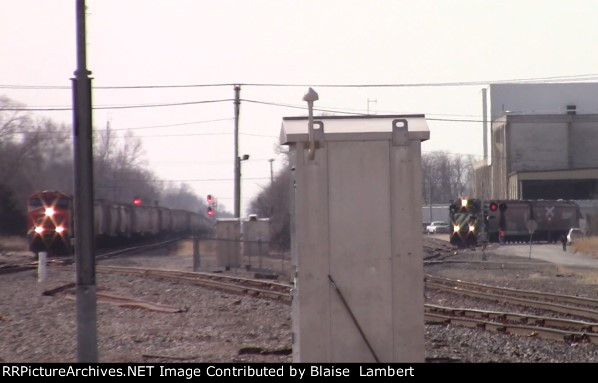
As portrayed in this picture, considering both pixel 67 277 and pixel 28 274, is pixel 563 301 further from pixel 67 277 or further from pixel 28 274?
pixel 28 274

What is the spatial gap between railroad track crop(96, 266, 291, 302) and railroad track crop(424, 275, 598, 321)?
4539 mm

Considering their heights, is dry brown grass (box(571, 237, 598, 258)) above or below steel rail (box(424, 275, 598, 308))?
below

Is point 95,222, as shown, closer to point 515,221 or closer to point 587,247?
point 587,247

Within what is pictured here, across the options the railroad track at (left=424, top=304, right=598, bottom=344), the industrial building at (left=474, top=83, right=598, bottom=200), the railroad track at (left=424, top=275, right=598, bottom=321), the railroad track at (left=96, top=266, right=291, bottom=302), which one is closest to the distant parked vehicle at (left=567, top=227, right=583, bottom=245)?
the industrial building at (left=474, top=83, right=598, bottom=200)

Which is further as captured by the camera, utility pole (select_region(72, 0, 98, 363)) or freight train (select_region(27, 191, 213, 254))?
freight train (select_region(27, 191, 213, 254))

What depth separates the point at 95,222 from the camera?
99.9 feet

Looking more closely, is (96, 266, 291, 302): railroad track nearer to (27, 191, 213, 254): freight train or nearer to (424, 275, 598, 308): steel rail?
(27, 191, 213, 254): freight train

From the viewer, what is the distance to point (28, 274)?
101 ft

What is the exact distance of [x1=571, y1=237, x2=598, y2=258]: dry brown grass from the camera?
4682 cm

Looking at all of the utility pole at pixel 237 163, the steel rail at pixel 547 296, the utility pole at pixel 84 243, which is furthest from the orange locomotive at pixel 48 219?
the utility pole at pixel 84 243

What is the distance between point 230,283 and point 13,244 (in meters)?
32.2

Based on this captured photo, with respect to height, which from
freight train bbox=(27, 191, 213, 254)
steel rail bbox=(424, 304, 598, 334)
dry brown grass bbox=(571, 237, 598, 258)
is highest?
freight train bbox=(27, 191, 213, 254)
